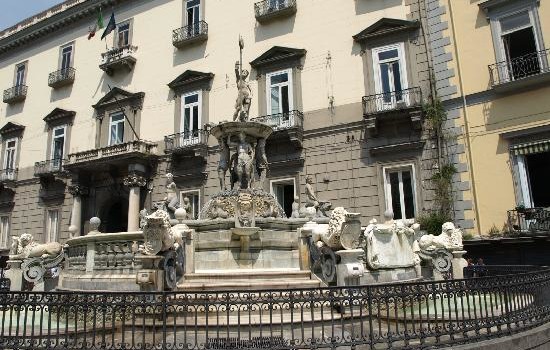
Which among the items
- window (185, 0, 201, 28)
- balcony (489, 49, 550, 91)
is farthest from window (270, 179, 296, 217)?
window (185, 0, 201, 28)

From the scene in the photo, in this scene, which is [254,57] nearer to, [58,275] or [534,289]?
[58,275]

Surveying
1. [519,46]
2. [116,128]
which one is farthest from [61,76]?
[519,46]

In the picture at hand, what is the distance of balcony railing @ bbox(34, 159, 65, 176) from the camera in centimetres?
2538

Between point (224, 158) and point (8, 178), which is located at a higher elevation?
point (8, 178)

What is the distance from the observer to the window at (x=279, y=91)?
20.1 meters

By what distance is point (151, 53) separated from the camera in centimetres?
2412

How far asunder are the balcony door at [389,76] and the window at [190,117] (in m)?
8.66

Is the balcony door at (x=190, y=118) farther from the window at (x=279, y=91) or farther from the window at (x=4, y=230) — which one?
the window at (x=4, y=230)

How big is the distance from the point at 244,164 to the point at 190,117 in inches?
469

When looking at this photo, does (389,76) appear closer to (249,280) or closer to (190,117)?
(190,117)

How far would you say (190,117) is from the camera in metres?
22.3

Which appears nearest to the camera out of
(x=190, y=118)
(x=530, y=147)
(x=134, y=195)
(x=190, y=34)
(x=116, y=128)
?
(x=530, y=147)

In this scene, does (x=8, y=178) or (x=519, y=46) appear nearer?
(x=519, y=46)

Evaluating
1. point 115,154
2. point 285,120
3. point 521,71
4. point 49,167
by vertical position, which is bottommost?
point 115,154
